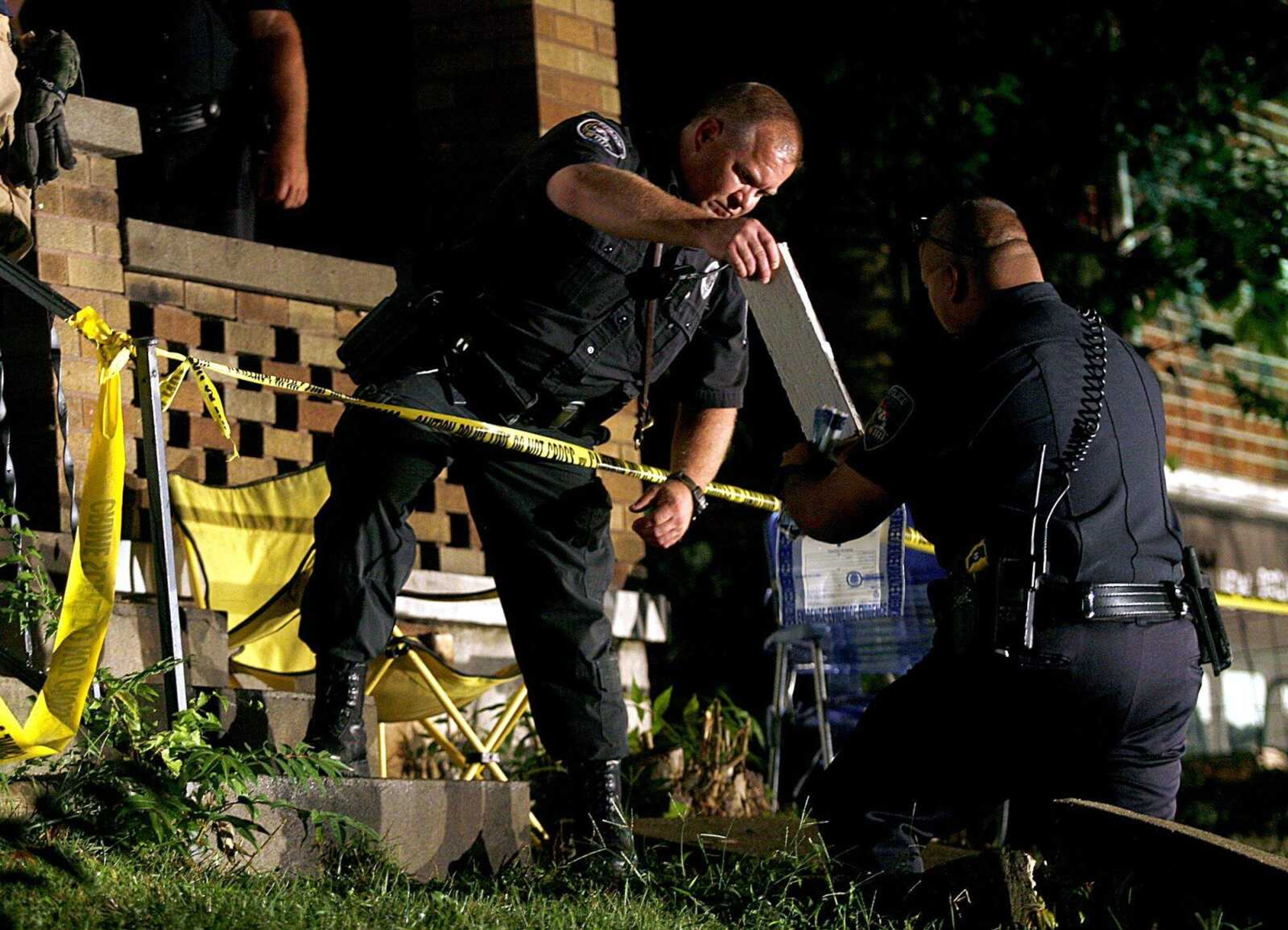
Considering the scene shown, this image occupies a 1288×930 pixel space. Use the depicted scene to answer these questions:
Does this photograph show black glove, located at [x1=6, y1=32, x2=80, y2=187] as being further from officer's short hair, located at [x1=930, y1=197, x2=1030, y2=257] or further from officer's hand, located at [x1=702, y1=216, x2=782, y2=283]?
officer's short hair, located at [x1=930, y1=197, x2=1030, y2=257]

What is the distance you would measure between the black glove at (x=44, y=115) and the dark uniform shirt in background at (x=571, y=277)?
1279mm

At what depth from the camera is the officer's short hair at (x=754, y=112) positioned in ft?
15.4

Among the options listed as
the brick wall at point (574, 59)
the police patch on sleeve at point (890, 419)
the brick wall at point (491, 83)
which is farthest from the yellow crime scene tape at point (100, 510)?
the brick wall at point (574, 59)

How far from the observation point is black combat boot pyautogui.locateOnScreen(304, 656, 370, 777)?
448 cm

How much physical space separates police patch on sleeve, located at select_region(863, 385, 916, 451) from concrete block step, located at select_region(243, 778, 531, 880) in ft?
4.42

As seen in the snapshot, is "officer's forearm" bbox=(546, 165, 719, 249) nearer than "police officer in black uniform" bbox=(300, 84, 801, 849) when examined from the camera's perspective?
Yes

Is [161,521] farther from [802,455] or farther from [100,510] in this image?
[802,455]

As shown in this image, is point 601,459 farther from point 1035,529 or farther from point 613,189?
point 1035,529

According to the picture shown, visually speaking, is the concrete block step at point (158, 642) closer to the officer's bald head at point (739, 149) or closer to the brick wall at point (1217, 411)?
the officer's bald head at point (739, 149)

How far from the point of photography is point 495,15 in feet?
24.4

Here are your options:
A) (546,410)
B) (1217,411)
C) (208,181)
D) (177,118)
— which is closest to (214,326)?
(208,181)

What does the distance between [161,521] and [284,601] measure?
1.47 meters

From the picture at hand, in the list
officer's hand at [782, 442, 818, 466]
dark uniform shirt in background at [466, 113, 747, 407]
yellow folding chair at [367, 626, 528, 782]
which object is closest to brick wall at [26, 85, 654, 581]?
yellow folding chair at [367, 626, 528, 782]

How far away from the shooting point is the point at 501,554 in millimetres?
4812
